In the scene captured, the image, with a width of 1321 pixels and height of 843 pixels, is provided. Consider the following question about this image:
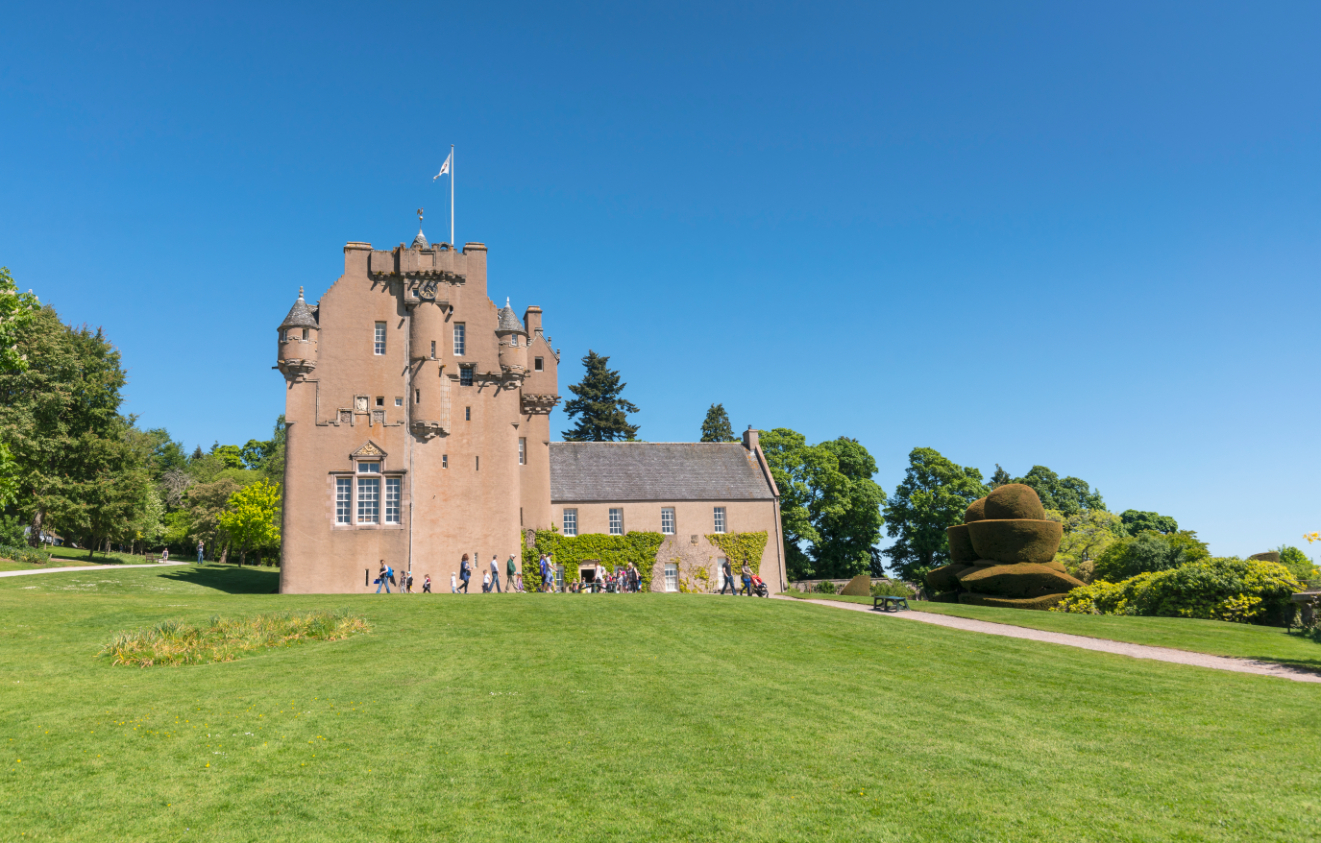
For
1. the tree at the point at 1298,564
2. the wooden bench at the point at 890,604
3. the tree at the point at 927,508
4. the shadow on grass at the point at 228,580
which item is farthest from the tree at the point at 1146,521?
the shadow on grass at the point at 228,580

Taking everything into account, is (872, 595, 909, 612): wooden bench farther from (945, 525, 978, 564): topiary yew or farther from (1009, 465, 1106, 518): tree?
(1009, 465, 1106, 518): tree

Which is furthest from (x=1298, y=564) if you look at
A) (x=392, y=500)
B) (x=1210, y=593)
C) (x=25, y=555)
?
(x=25, y=555)

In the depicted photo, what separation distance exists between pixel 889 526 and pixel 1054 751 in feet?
181

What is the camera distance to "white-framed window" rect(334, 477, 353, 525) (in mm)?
34781

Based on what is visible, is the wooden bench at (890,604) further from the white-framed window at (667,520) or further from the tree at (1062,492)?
the tree at (1062,492)

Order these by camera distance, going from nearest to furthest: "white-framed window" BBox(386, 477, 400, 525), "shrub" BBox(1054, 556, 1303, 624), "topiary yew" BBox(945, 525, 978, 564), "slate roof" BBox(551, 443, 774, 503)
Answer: "shrub" BBox(1054, 556, 1303, 624) → "white-framed window" BBox(386, 477, 400, 525) → "topiary yew" BBox(945, 525, 978, 564) → "slate roof" BBox(551, 443, 774, 503)

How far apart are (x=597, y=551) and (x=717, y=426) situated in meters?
34.0

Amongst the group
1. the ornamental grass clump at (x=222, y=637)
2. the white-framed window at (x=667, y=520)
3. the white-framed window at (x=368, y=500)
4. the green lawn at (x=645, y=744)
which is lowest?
the green lawn at (x=645, y=744)

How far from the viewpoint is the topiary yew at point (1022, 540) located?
36.0m

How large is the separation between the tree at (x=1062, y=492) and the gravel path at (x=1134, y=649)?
5174cm

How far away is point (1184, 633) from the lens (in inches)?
888

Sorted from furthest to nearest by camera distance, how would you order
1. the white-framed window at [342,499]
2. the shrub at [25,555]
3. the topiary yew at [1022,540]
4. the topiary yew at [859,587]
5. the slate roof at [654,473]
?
the slate roof at [654,473], the topiary yew at [859,587], the shrub at [25,555], the topiary yew at [1022,540], the white-framed window at [342,499]

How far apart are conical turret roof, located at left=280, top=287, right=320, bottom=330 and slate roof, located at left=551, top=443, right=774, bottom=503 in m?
16.3

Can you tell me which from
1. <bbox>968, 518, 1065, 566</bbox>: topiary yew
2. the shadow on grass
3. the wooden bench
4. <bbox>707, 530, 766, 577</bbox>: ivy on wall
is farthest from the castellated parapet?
<bbox>968, 518, 1065, 566</bbox>: topiary yew
